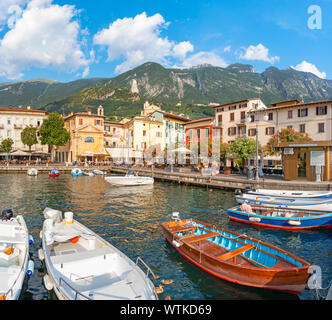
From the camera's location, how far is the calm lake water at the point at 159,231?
30.6ft

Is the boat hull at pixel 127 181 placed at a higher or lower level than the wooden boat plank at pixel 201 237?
higher

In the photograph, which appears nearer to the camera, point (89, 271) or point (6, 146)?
point (89, 271)

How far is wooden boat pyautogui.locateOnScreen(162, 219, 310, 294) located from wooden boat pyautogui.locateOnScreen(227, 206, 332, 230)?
519cm

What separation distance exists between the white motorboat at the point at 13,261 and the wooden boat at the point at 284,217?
13.6 metres

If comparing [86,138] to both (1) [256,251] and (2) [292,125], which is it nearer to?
(2) [292,125]

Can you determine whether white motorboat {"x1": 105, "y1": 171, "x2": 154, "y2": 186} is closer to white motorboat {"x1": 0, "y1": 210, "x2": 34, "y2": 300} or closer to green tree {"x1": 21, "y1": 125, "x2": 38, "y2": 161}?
white motorboat {"x1": 0, "y1": 210, "x2": 34, "y2": 300}

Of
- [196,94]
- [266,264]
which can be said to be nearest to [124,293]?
[266,264]

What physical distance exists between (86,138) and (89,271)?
64800 mm

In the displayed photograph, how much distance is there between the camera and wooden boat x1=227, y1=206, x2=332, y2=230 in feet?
53.4

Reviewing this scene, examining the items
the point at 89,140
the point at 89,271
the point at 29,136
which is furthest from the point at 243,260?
the point at 29,136

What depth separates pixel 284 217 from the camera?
16.6m

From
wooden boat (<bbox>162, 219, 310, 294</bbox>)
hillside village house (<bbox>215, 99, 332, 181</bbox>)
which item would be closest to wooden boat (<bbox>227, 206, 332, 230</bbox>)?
wooden boat (<bbox>162, 219, 310, 294</bbox>)

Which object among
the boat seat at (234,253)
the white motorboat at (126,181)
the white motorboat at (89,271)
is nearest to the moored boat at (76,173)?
the white motorboat at (126,181)

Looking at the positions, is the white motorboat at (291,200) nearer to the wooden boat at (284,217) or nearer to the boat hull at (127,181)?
the wooden boat at (284,217)
